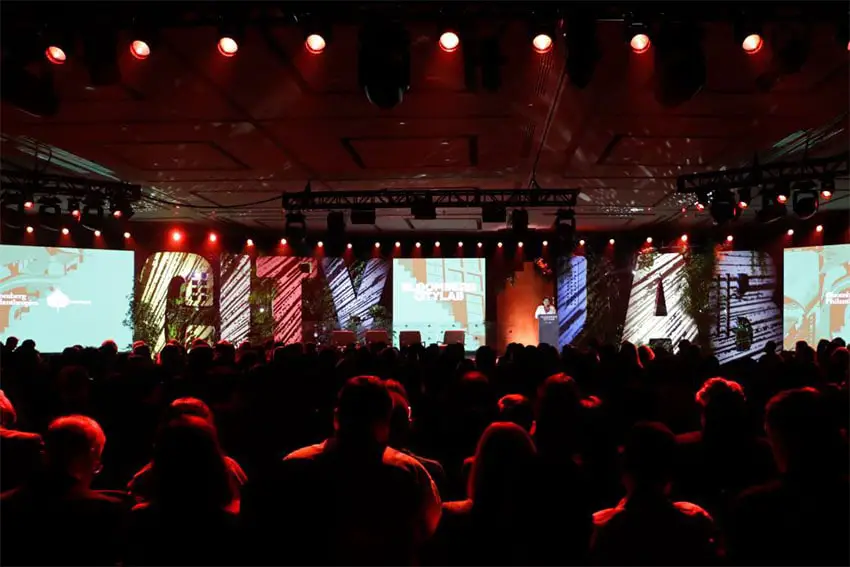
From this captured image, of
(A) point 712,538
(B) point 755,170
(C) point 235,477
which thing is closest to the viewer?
(A) point 712,538

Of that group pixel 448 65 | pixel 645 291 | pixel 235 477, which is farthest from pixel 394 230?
pixel 235 477

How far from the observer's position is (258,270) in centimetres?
1421

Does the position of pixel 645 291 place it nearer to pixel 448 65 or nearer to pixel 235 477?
pixel 448 65

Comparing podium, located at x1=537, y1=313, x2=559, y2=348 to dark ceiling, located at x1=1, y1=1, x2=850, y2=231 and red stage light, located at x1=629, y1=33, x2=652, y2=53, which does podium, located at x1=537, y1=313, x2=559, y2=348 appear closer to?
dark ceiling, located at x1=1, y1=1, x2=850, y2=231

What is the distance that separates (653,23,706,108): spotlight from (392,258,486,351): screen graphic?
1101cm

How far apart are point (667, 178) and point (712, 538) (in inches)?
313

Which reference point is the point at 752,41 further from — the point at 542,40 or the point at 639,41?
the point at 542,40

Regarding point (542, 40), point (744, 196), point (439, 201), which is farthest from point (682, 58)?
point (439, 201)

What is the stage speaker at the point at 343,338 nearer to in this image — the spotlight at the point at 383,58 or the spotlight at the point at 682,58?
the spotlight at the point at 383,58

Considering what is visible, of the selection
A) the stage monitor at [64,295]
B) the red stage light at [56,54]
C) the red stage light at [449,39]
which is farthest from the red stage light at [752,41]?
the stage monitor at [64,295]

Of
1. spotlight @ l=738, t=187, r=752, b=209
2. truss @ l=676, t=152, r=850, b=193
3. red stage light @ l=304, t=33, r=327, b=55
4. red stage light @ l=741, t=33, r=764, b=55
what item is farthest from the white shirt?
red stage light @ l=304, t=33, r=327, b=55

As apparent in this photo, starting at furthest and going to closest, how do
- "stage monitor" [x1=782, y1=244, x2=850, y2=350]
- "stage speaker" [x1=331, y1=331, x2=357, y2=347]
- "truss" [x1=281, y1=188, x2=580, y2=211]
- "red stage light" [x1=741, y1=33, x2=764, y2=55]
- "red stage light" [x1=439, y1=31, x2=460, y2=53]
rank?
1. "stage speaker" [x1=331, y1=331, x2=357, y2=347]
2. "stage monitor" [x1=782, y1=244, x2=850, y2=350]
3. "truss" [x1=281, y1=188, x2=580, y2=211]
4. "red stage light" [x1=439, y1=31, x2=460, y2=53]
5. "red stage light" [x1=741, y1=33, x2=764, y2=55]

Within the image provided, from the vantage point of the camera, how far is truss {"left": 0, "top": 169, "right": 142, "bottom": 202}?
318 inches

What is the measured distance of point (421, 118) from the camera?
6078 millimetres
